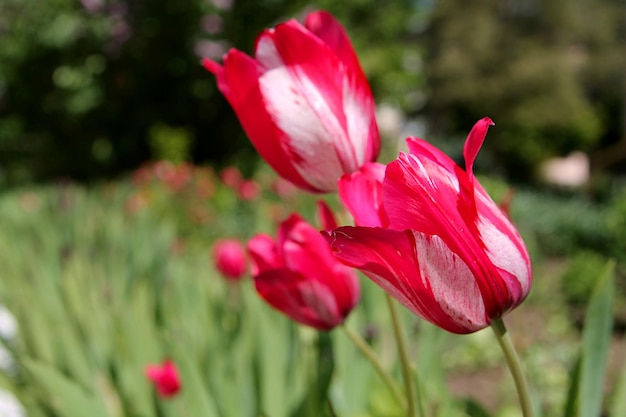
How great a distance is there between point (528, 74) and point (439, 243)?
2007cm

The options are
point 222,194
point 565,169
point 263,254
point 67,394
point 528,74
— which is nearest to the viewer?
point 263,254

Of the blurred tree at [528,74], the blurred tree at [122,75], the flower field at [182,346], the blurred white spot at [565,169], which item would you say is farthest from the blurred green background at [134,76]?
the blurred tree at [528,74]

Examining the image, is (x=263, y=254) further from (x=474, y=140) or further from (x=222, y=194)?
(x=222, y=194)

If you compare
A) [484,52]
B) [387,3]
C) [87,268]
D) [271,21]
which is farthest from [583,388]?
[484,52]

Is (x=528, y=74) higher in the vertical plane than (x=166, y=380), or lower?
lower

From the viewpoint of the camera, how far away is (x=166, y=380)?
88 centimetres

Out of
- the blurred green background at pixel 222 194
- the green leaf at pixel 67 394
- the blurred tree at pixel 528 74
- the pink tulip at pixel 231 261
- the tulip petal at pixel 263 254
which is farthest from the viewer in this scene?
the blurred tree at pixel 528 74

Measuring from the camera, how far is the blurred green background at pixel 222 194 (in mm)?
1012

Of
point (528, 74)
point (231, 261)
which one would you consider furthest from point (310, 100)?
point (528, 74)

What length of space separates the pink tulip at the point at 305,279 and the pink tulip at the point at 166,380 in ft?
1.09

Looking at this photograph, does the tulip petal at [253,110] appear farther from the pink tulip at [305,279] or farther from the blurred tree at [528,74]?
the blurred tree at [528,74]

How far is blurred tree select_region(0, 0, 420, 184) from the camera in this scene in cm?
970

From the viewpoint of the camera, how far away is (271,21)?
962cm

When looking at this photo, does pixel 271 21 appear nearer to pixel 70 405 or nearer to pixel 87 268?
pixel 87 268
